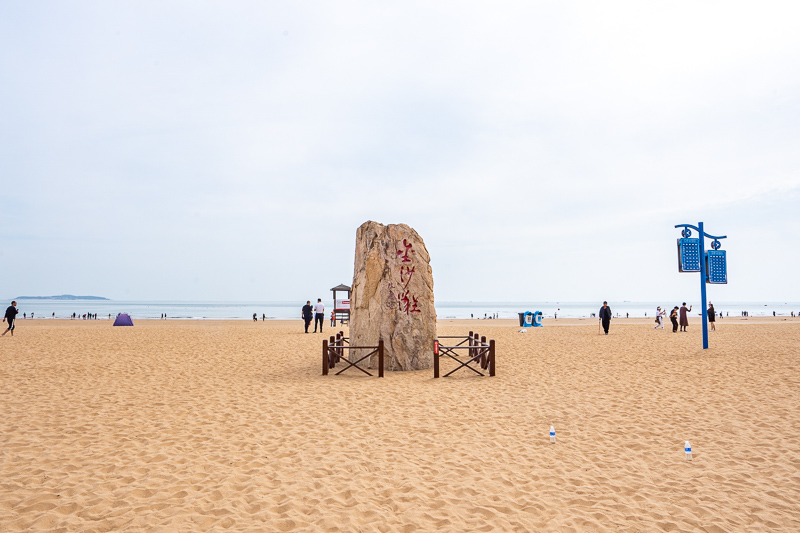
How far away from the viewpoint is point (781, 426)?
7.86 m

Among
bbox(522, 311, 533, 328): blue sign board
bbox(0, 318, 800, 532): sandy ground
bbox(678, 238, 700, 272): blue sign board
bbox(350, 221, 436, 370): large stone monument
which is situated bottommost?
bbox(0, 318, 800, 532): sandy ground

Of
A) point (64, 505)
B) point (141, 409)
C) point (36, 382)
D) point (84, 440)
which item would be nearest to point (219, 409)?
point (141, 409)

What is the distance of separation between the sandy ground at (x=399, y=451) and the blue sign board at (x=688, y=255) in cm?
620

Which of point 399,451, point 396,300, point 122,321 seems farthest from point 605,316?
point 122,321

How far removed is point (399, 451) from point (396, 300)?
24.3 ft

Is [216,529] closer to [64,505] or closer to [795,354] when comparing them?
[64,505]

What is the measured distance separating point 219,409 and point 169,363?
7226 millimetres

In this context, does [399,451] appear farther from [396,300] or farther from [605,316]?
[605,316]

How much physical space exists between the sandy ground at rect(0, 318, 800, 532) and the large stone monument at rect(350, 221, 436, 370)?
93cm

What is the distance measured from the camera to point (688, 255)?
740 inches

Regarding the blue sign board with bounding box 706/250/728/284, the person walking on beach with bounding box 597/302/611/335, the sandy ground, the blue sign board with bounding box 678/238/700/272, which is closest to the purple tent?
the sandy ground

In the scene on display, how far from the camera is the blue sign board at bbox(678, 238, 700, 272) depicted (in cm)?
1878

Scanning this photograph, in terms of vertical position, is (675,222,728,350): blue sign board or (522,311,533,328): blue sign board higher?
(675,222,728,350): blue sign board

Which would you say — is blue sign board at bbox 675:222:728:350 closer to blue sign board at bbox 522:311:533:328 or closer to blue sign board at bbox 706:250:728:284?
blue sign board at bbox 706:250:728:284
